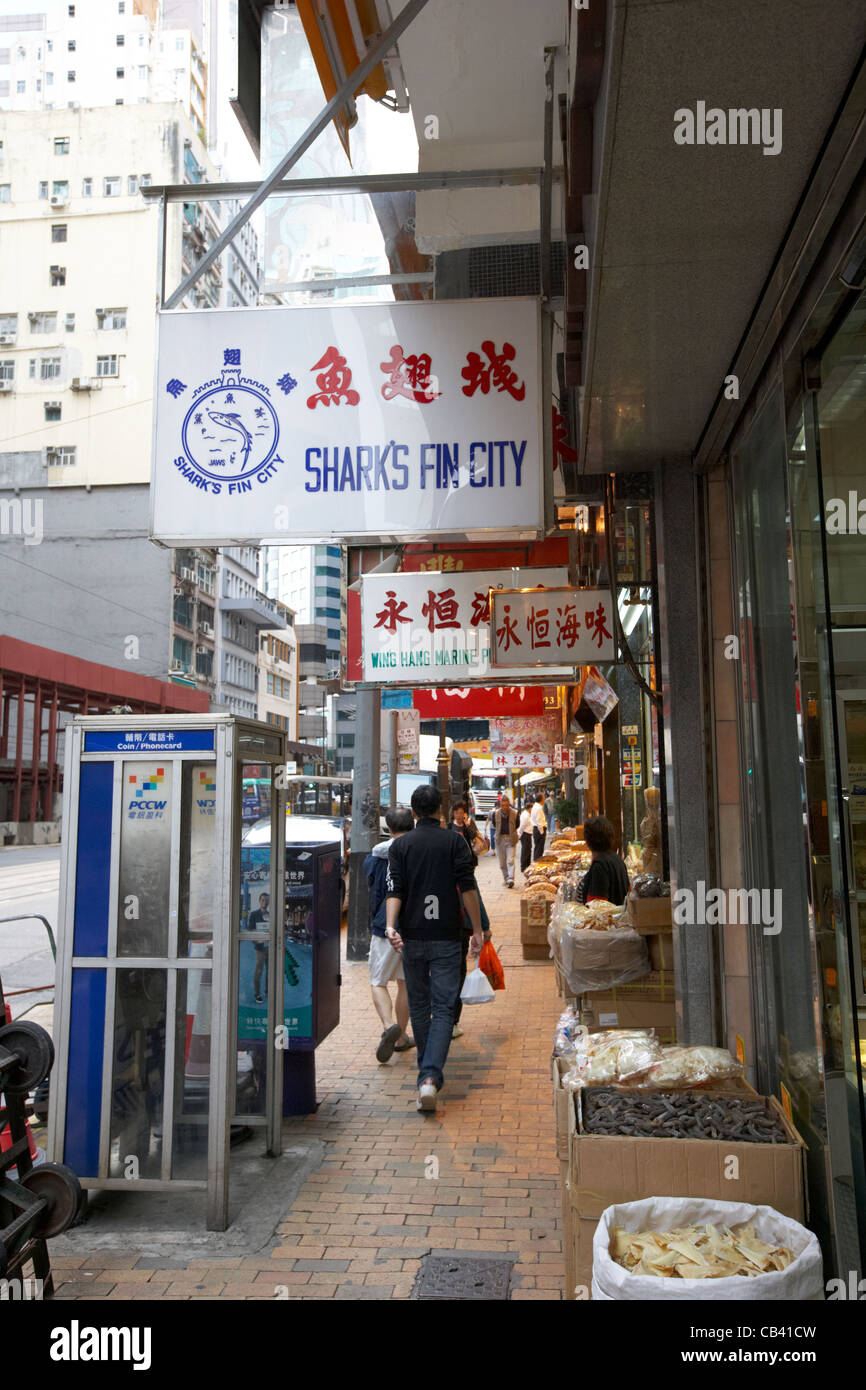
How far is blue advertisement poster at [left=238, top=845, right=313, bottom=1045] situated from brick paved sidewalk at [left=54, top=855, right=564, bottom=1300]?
2.09 ft

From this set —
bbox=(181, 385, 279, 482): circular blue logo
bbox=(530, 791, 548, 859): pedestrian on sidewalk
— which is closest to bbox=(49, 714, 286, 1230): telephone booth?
bbox=(181, 385, 279, 482): circular blue logo

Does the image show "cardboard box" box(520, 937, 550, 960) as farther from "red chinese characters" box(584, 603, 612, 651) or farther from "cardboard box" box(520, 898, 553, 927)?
"red chinese characters" box(584, 603, 612, 651)

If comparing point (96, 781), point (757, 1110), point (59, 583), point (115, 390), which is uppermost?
point (115, 390)

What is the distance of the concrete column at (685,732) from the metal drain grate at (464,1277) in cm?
150

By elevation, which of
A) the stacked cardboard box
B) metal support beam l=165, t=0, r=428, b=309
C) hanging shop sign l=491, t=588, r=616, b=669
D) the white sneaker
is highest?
metal support beam l=165, t=0, r=428, b=309

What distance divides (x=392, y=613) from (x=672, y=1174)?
5450 mm

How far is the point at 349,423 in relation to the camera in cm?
450

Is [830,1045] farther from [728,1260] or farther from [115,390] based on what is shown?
[115,390]

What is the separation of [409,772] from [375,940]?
55.6 ft

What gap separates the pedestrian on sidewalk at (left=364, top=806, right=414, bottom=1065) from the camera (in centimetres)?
712

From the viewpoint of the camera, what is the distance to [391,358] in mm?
4535

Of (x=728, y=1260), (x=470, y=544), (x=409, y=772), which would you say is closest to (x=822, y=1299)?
(x=728, y=1260)

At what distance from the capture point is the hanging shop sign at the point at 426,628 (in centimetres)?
782
